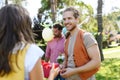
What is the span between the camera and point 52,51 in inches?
243

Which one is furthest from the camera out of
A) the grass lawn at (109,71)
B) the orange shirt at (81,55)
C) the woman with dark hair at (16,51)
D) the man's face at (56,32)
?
the grass lawn at (109,71)

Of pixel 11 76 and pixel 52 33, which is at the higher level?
pixel 11 76

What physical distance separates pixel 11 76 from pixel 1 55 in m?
0.15

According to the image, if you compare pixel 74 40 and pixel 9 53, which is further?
pixel 74 40

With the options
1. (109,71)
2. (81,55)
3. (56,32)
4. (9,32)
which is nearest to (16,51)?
(9,32)

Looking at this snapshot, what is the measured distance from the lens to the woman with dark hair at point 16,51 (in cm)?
214

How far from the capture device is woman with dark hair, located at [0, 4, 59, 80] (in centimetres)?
214

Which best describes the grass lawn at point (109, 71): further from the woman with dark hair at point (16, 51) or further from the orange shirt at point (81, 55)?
the woman with dark hair at point (16, 51)

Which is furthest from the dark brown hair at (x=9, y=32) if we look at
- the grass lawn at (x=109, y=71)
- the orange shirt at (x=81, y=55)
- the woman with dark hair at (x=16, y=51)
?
the grass lawn at (x=109, y=71)

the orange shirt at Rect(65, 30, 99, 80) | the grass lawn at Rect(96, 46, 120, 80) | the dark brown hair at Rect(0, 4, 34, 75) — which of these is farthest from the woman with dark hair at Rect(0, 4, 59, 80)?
the grass lawn at Rect(96, 46, 120, 80)

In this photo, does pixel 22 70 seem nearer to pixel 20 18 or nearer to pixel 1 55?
pixel 1 55

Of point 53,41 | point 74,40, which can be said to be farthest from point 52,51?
point 74,40

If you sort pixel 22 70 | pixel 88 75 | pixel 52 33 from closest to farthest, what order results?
pixel 22 70, pixel 88 75, pixel 52 33

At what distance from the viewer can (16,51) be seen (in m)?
2.15
